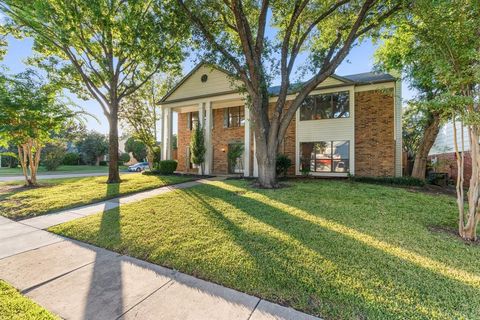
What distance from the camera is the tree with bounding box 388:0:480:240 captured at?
4070 mm

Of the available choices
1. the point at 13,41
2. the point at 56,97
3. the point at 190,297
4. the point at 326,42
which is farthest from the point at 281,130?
the point at 13,41

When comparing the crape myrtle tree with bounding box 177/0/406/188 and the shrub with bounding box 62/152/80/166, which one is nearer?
the crape myrtle tree with bounding box 177/0/406/188

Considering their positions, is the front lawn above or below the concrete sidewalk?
above

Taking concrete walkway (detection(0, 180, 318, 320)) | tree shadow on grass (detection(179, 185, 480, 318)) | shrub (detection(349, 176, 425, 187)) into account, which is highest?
shrub (detection(349, 176, 425, 187))

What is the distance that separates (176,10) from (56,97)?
278 inches

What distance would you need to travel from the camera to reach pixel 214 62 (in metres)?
10.4

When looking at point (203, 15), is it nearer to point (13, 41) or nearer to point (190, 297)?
point (13, 41)

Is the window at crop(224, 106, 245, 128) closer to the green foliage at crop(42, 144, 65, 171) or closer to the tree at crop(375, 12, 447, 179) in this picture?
the tree at crop(375, 12, 447, 179)

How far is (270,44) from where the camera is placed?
9797mm

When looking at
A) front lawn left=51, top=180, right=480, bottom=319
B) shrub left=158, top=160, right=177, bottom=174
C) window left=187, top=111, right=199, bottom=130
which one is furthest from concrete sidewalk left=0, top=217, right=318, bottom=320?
window left=187, top=111, right=199, bottom=130

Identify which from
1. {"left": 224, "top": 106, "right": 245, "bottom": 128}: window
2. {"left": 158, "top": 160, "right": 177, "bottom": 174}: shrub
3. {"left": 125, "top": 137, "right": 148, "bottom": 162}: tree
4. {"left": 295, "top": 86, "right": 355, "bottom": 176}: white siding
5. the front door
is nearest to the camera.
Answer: {"left": 295, "top": 86, "right": 355, "bottom": 176}: white siding

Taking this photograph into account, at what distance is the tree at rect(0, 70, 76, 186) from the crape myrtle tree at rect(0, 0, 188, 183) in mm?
1582

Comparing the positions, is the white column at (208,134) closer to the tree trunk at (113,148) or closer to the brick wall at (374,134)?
the tree trunk at (113,148)

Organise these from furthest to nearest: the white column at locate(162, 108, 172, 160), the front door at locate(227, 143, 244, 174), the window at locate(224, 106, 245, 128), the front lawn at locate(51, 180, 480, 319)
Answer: the window at locate(224, 106, 245, 128)
the front door at locate(227, 143, 244, 174)
the white column at locate(162, 108, 172, 160)
the front lawn at locate(51, 180, 480, 319)
